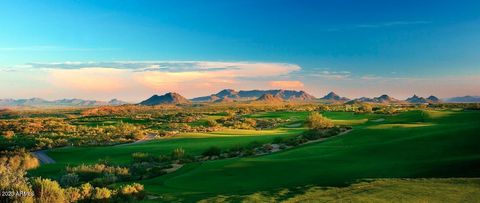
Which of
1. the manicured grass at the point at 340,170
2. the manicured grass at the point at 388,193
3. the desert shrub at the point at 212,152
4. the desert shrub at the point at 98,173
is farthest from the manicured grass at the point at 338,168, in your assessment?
the desert shrub at the point at 212,152

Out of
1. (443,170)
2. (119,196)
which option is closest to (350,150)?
(443,170)

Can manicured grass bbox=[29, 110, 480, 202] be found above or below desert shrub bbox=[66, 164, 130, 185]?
above

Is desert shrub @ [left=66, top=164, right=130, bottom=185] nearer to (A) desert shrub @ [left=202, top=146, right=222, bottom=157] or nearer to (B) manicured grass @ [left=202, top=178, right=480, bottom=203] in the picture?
(A) desert shrub @ [left=202, top=146, right=222, bottom=157]

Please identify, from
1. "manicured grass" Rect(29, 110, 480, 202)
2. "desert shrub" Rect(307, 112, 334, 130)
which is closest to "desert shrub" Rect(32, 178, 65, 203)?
"manicured grass" Rect(29, 110, 480, 202)

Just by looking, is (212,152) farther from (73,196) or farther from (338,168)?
(73,196)

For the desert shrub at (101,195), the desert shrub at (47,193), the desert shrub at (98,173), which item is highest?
the desert shrub at (47,193)

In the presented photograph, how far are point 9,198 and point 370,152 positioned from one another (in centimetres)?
2249

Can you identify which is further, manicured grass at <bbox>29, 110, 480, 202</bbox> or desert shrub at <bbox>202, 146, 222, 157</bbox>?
desert shrub at <bbox>202, 146, 222, 157</bbox>

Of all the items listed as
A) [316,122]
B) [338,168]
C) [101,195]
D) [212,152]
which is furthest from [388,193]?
[316,122]

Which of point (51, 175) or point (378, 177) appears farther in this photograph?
point (51, 175)

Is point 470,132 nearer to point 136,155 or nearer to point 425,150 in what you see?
point 425,150

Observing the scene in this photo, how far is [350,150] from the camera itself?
31531 millimetres

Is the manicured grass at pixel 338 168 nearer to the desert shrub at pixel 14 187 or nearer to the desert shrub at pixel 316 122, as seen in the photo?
the desert shrub at pixel 14 187

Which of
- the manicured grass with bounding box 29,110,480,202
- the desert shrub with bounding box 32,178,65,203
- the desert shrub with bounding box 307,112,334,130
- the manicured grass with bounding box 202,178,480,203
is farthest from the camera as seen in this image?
the desert shrub with bounding box 307,112,334,130
